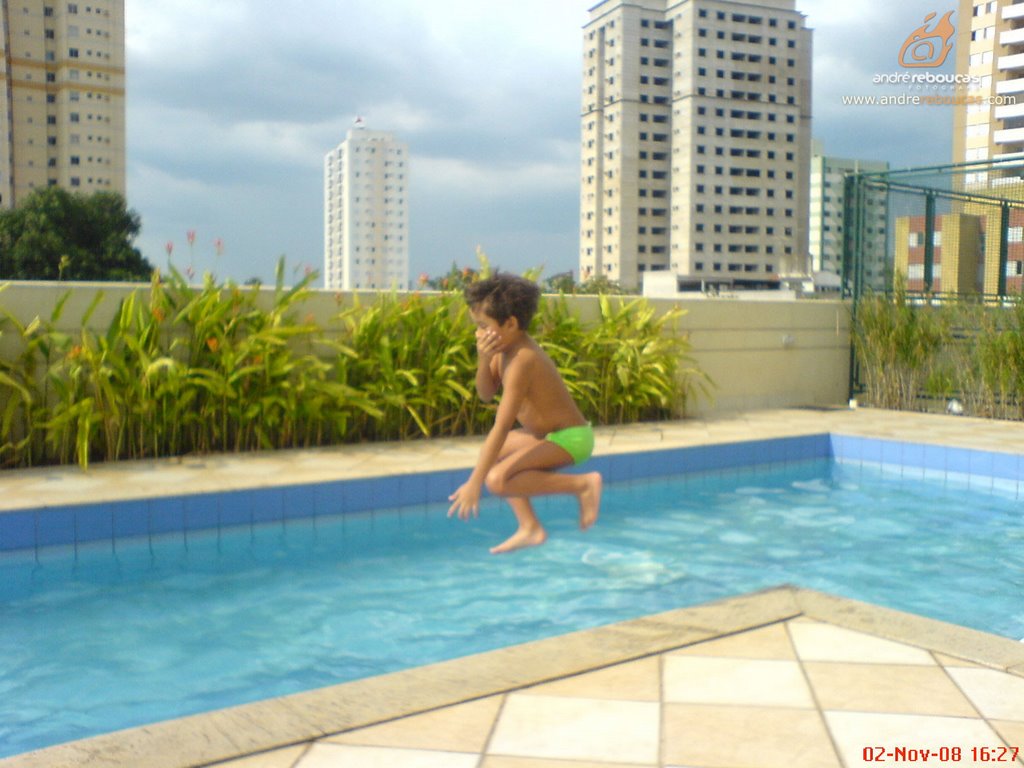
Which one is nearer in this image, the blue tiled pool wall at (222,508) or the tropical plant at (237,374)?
the blue tiled pool wall at (222,508)

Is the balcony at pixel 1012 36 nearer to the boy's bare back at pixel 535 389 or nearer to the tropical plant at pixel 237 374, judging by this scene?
the tropical plant at pixel 237 374

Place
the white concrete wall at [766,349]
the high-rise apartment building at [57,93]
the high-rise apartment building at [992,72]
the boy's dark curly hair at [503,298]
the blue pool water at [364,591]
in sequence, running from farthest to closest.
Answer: the high-rise apartment building at [57,93], the high-rise apartment building at [992,72], the white concrete wall at [766,349], the blue pool water at [364,591], the boy's dark curly hair at [503,298]

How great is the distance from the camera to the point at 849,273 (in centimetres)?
1023

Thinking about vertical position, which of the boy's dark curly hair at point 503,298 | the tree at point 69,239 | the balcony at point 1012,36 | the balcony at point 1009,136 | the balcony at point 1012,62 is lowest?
the boy's dark curly hair at point 503,298

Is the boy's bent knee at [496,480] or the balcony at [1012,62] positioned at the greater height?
the balcony at [1012,62]

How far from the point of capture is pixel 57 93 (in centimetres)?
8569

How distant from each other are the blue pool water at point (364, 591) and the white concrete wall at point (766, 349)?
349 centimetres

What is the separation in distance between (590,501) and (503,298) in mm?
273

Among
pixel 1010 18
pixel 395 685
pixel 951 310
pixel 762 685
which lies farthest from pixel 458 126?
pixel 1010 18

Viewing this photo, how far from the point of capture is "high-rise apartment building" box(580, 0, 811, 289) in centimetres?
10331

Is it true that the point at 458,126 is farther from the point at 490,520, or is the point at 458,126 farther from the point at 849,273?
the point at 849,273

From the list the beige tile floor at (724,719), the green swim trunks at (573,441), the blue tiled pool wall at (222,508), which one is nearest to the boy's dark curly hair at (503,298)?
the green swim trunks at (573,441)

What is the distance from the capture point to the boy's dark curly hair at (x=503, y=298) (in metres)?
0.95

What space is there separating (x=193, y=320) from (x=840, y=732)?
5220 mm
